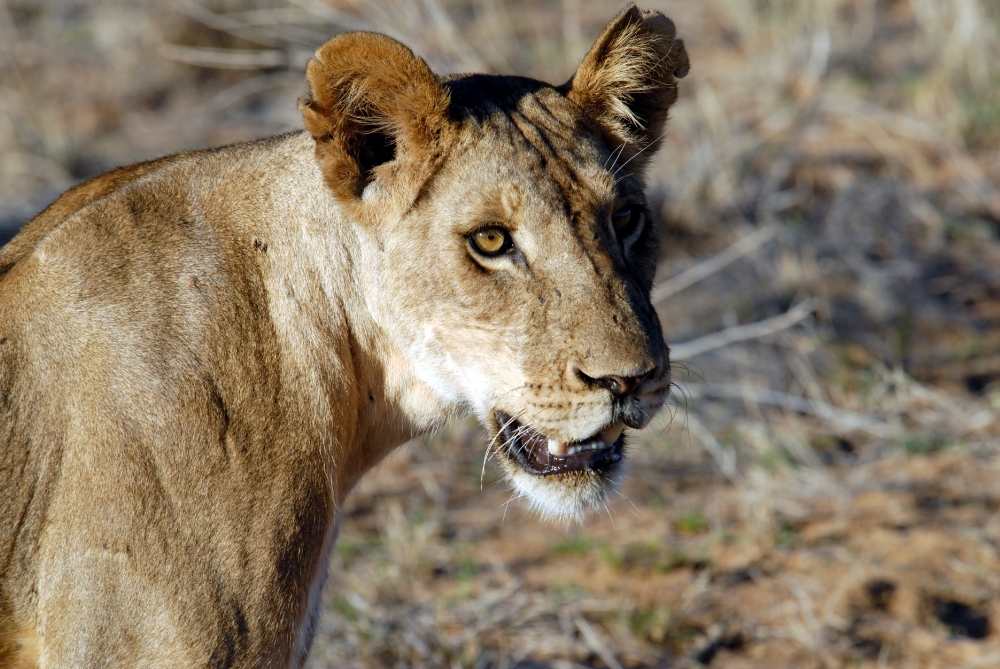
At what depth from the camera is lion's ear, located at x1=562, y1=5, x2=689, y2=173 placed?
276 centimetres

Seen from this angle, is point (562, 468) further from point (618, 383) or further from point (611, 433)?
point (618, 383)

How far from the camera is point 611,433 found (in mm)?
2564

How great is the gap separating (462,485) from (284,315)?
2.74 meters

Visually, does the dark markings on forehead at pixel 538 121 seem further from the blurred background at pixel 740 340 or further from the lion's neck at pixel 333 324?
the blurred background at pixel 740 340

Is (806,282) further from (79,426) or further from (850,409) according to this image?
(79,426)

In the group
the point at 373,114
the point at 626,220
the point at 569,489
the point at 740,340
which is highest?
the point at 373,114

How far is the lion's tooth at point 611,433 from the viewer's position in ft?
8.31

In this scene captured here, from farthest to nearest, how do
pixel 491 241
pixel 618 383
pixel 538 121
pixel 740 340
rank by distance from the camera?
pixel 740 340
pixel 538 121
pixel 491 241
pixel 618 383

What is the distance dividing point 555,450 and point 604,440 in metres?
0.11

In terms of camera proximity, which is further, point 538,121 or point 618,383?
point 538,121

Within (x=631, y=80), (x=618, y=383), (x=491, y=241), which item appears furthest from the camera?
(x=631, y=80)

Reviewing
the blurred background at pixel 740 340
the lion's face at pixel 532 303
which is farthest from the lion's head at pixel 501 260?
the blurred background at pixel 740 340

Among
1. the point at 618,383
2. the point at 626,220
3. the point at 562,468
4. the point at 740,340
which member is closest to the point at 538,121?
the point at 626,220

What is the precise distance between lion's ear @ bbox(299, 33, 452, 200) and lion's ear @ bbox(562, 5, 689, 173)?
448 mm
